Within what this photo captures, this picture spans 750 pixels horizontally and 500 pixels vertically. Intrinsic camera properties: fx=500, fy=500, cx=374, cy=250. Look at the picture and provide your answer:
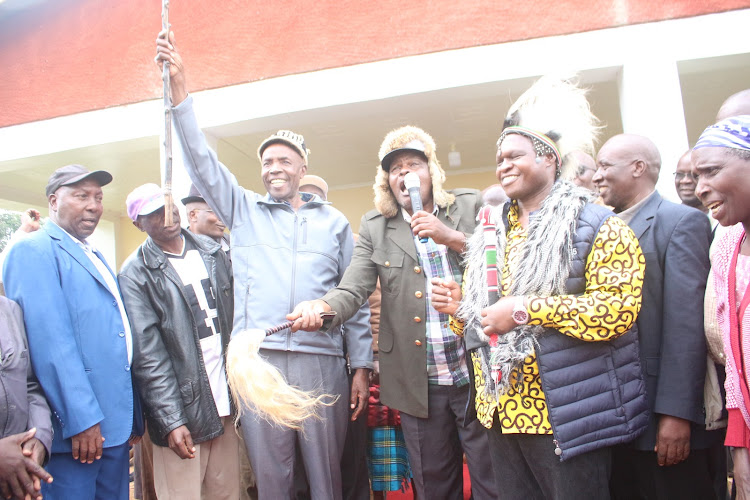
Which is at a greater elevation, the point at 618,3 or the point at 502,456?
the point at 618,3

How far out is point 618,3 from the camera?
5.12 meters

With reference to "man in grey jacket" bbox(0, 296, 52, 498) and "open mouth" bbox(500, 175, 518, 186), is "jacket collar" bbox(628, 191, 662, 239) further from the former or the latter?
"man in grey jacket" bbox(0, 296, 52, 498)

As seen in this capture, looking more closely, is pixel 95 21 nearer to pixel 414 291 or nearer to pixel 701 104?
pixel 414 291

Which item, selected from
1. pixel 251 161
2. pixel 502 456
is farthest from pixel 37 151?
pixel 502 456

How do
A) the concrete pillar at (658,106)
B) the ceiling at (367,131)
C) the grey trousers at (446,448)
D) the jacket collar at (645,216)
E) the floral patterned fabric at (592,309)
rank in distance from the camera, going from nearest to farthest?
the floral patterned fabric at (592,309), the jacket collar at (645,216), the grey trousers at (446,448), the concrete pillar at (658,106), the ceiling at (367,131)

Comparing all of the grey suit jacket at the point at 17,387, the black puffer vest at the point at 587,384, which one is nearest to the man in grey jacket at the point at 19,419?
the grey suit jacket at the point at 17,387

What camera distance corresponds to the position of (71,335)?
2.69 m

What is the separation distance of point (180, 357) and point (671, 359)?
103 inches

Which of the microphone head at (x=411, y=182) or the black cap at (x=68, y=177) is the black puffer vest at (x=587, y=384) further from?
the black cap at (x=68, y=177)

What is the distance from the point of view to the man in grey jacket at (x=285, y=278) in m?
2.82

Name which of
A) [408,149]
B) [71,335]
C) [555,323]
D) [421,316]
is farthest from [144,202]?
[555,323]

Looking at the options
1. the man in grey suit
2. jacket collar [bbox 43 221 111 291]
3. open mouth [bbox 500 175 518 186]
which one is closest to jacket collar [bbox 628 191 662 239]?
the man in grey suit

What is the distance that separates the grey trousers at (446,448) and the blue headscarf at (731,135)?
170cm

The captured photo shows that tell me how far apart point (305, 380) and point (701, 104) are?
742cm
